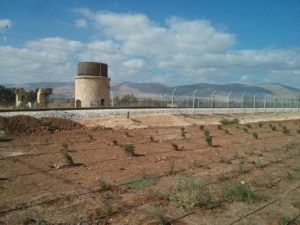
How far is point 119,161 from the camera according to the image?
10.8 m

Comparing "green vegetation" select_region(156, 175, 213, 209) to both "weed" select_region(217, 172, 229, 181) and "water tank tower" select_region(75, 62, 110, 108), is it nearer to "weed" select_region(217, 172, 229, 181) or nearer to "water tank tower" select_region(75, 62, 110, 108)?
"weed" select_region(217, 172, 229, 181)

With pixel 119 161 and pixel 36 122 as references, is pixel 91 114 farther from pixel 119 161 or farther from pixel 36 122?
pixel 119 161

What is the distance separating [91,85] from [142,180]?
3016cm

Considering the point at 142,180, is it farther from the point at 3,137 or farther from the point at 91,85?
the point at 91,85

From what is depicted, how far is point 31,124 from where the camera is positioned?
1758 centimetres

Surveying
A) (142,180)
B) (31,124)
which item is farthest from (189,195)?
(31,124)

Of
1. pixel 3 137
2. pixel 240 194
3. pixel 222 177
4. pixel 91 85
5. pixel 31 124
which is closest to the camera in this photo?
pixel 240 194

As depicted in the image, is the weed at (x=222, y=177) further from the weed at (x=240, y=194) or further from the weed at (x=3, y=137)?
the weed at (x=3, y=137)

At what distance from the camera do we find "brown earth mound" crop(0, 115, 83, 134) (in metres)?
16.8

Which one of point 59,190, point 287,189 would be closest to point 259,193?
point 287,189

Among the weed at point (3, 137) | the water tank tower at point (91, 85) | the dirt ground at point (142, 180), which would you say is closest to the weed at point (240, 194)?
the dirt ground at point (142, 180)

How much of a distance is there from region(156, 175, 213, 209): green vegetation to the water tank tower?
3073cm

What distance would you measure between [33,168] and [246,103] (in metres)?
45.9

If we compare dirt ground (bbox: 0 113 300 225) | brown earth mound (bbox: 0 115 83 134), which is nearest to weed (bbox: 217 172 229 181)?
dirt ground (bbox: 0 113 300 225)
